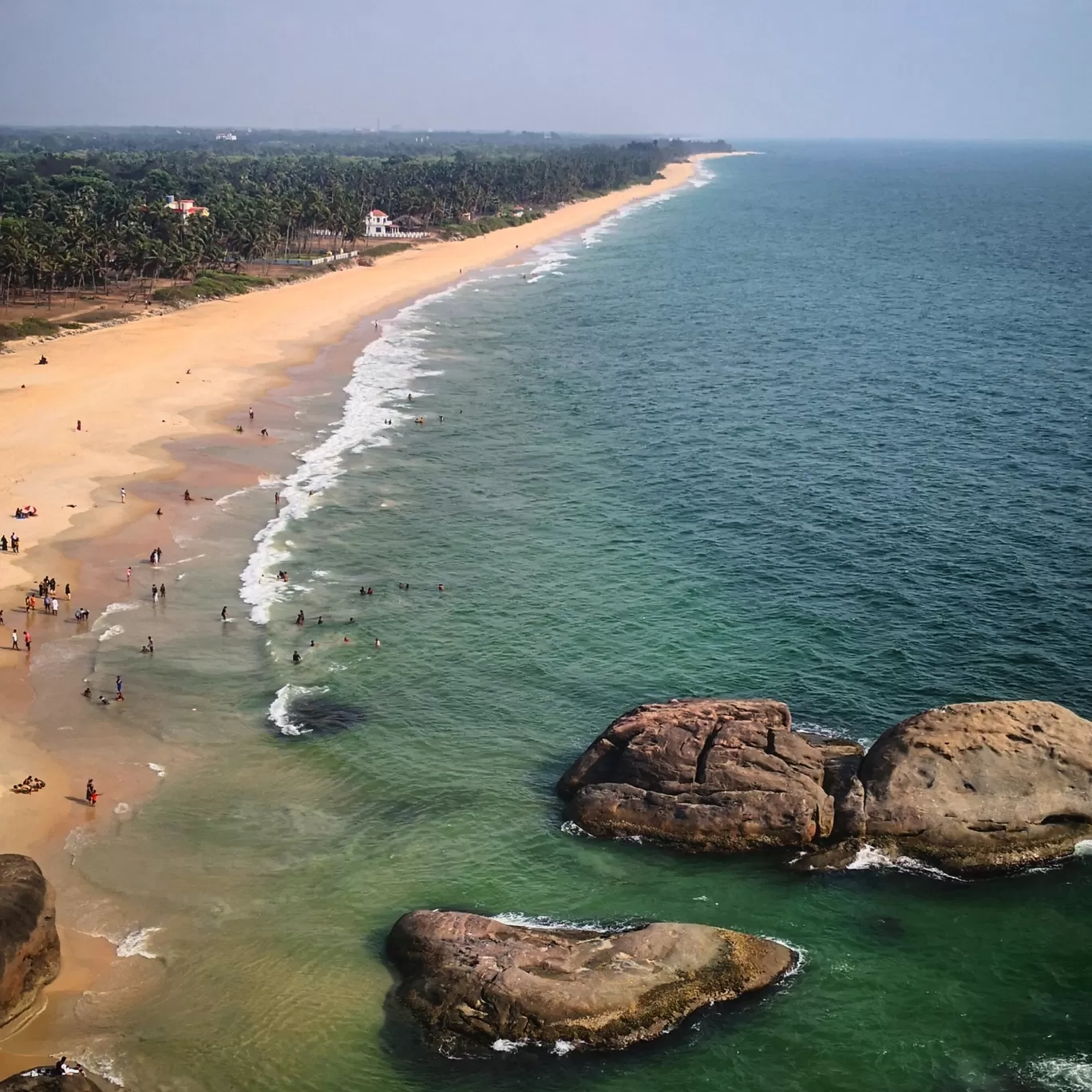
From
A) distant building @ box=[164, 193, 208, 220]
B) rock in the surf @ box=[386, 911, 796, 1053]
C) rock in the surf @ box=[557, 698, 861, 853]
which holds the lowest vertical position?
rock in the surf @ box=[386, 911, 796, 1053]

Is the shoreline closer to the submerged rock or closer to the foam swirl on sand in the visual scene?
the foam swirl on sand

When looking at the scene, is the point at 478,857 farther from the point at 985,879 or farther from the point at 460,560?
the point at 460,560

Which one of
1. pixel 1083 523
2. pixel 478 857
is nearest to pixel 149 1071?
pixel 478 857

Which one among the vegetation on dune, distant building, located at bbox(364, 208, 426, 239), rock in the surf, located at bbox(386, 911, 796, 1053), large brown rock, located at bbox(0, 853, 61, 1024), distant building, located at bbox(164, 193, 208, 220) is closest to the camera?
large brown rock, located at bbox(0, 853, 61, 1024)

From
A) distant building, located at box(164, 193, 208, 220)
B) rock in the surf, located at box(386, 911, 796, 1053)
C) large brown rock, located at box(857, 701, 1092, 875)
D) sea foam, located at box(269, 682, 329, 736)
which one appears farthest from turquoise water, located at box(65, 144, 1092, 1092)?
distant building, located at box(164, 193, 208, 220)

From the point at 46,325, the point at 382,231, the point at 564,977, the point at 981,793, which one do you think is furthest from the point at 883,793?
the point at 382,231
